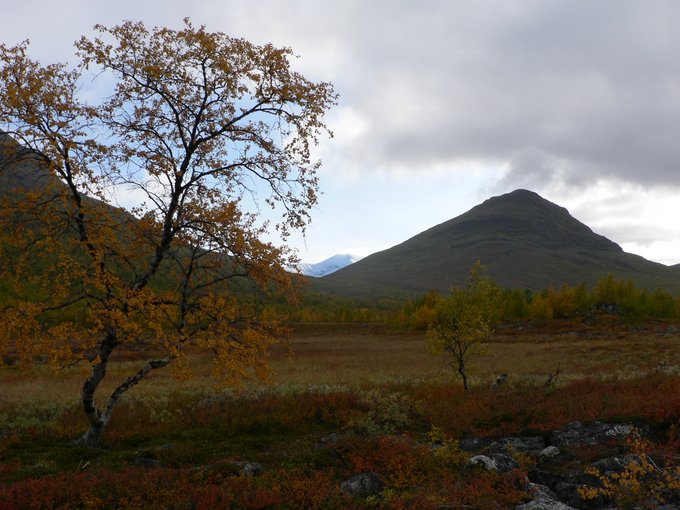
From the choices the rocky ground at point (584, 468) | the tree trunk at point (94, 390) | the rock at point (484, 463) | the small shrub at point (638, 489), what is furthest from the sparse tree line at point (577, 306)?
the small shrub at point (638, 489)

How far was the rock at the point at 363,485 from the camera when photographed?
33.7 ft

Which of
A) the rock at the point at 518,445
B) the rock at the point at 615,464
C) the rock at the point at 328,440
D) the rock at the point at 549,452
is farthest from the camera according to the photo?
the rock at the point at 328,440

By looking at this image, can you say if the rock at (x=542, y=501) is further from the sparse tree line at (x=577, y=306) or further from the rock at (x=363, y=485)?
the sparse tree line at (x=577, y=306)

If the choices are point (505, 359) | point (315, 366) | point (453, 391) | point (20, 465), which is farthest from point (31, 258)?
point (505, 359)

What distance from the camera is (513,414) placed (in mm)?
16938

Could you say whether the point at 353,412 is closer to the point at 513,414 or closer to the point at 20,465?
the point at 513,414

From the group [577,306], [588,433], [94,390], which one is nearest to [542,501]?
[588,433]

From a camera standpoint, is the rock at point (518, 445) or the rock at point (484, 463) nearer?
the rock at point (484, 463)

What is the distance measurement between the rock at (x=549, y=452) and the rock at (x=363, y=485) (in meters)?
4.89

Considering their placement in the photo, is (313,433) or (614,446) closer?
(614,446)

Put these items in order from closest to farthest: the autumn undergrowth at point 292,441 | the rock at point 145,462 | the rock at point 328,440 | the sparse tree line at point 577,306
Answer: the autumn undergrowth at point 292,441, the rock at point 145,462, the rock at point 328,440, the sparse tree line at point 577,306

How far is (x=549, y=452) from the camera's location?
12.8 m

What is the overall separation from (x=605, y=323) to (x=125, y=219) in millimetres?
82985

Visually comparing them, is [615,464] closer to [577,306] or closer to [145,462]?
[145,462]
